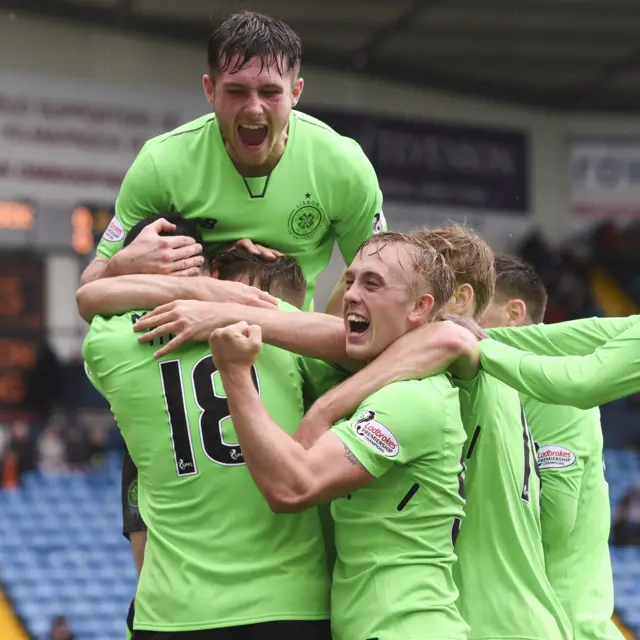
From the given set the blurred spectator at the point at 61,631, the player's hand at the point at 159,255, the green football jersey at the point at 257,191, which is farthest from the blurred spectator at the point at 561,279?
the player's hand at the point at 159,255

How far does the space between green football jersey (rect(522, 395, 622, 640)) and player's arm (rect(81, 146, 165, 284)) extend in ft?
4.84

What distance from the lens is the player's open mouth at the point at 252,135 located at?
4062mm

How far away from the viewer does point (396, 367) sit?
11.0 feet

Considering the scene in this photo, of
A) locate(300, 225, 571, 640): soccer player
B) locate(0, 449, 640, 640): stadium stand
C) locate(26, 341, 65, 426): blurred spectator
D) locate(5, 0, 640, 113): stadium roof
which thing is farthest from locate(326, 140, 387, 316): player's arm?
locate(5, 0, 640, 113): stadium roof

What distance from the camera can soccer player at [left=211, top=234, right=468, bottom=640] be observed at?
307cm

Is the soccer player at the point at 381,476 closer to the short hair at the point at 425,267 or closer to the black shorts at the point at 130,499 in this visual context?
the short hair at the point at 425,267

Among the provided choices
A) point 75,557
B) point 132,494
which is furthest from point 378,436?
point 75,557

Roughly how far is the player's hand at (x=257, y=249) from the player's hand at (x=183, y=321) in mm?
507

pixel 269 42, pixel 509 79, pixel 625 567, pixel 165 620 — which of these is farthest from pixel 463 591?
pixel 509 79

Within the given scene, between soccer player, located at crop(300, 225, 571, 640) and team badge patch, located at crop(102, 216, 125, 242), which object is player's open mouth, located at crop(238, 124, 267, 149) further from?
soccer player, located at crop(300, 225, 571, 640)

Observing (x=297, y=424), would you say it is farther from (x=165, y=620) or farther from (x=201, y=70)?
(x=201, y=70)

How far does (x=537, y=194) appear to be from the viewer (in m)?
19.1

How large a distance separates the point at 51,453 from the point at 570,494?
461 inches

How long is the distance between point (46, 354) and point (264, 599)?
459 inches
